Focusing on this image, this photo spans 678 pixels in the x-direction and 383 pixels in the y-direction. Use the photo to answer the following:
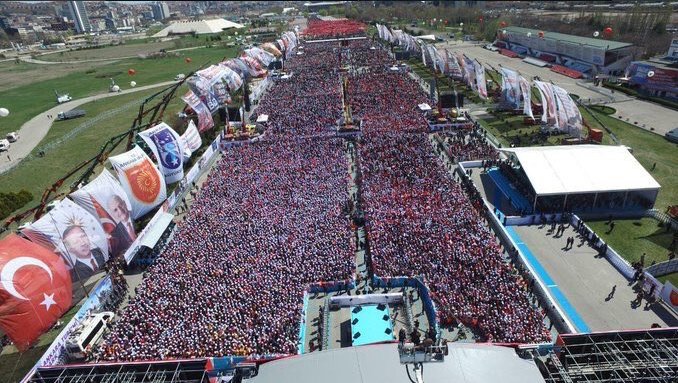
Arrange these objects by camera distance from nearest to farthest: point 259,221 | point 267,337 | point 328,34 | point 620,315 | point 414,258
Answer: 1. point 267,337
2. point 620,315
3. point 414,258
4. point 259,221
5. point 328,34

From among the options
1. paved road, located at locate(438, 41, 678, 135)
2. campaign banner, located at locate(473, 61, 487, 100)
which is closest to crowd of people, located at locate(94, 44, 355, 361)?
campaign banner, located at locate(473, 61, 487, 100)

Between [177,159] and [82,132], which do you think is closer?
[177,159]

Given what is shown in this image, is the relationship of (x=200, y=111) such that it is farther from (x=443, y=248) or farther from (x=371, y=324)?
(x=371, y=324)

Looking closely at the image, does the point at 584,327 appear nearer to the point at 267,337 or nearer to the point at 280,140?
the point at 267,337

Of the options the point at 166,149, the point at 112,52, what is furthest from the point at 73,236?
the point at 112,52

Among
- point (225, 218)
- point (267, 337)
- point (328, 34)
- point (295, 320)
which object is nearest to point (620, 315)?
point (295, 320)
